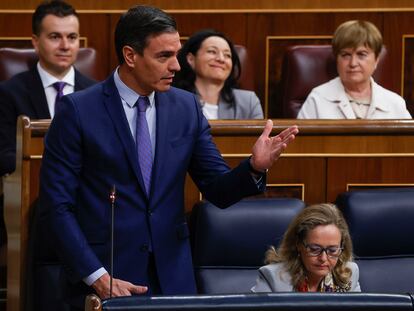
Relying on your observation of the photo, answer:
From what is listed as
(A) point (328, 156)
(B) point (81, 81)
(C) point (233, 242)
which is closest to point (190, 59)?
(B) point (81, 81)

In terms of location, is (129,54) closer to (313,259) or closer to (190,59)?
(313,259)

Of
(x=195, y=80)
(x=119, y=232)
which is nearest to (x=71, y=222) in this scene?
(x=119, y=232)

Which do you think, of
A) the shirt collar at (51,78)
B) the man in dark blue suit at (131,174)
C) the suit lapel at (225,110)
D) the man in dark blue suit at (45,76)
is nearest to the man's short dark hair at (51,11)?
the man in dark blue suit at (45,76)

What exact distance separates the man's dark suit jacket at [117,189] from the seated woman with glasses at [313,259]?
141mm

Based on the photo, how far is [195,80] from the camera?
2.11m

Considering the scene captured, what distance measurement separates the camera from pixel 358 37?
2.11 meters

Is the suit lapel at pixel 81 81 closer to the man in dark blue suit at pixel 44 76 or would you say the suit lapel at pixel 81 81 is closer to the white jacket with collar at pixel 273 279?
the man in dark blue suit at pixel 44 76

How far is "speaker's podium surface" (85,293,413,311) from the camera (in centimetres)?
92

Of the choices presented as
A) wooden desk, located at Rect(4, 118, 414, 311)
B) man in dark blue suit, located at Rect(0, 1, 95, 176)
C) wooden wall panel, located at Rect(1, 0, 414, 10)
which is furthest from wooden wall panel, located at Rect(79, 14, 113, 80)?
wooden desk, located at Rect(4, 118, 414, 311)

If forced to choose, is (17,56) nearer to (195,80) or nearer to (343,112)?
(195,80)

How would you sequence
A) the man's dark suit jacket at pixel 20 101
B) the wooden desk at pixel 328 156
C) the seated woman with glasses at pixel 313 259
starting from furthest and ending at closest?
the man's dark suit jacket at pixel 20 101 < the wooden desk at pixel 328 156 < the seated woman with glasses at pixel 313 259

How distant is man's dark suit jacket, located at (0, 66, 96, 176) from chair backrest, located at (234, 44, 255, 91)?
1.22 feet

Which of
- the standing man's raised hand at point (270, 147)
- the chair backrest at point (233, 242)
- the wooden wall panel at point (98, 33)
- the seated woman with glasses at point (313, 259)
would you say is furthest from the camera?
the wooden wall panel at point (98, 33)

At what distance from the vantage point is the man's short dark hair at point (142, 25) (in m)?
1.24
